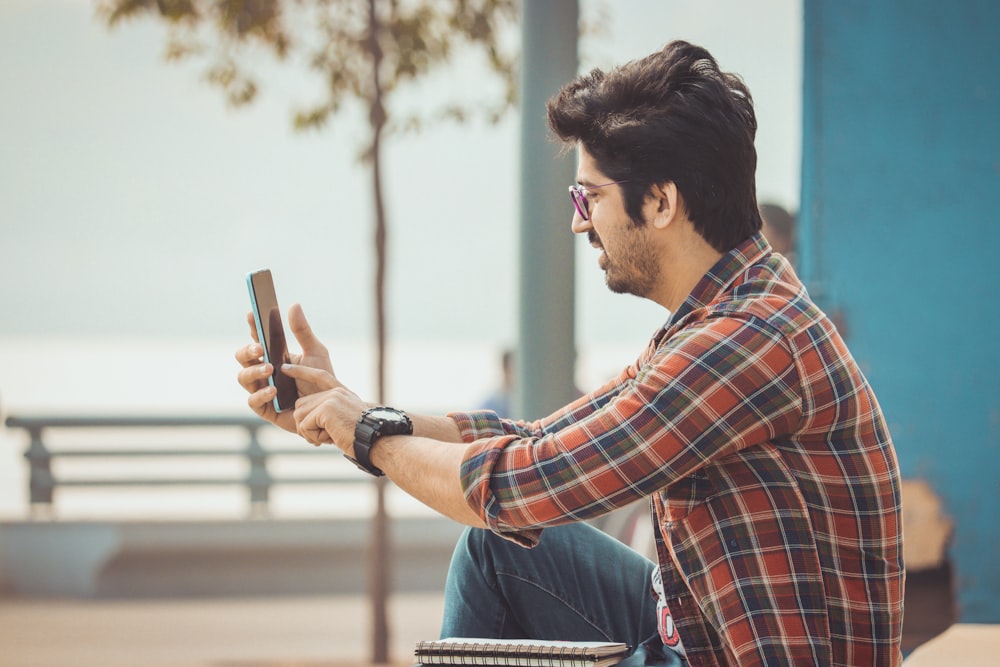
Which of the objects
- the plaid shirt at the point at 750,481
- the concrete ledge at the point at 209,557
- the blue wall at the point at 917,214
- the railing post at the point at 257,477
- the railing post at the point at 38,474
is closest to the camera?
the plaid shirt at the point at 750,481

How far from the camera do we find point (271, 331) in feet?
7.26

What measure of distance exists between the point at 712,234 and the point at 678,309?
142 millimetres

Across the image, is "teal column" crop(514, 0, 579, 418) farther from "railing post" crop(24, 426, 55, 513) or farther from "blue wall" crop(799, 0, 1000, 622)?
"railing post" crop(24, 426, 55, 513)

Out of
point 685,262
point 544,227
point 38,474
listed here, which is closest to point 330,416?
point 685,262

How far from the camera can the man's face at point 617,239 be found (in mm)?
1938

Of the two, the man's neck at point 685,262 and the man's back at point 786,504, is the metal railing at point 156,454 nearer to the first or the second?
the man's neck at point 685,262

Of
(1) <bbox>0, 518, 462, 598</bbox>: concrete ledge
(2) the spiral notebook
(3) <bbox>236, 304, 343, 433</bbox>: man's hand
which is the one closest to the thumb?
(3) <bbox>236, 304, 343, 433</bbox>: man's hand

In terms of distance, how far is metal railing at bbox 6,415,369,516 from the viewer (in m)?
7.86

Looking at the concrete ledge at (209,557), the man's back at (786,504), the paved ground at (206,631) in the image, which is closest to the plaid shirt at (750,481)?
the man's back at (786,504)

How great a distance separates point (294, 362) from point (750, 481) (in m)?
1.04

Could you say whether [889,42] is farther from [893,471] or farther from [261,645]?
[261,645]

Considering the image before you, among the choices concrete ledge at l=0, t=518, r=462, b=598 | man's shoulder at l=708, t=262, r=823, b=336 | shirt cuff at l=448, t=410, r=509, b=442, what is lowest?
concrete ledge at l=0, t=518, r=462, b=598

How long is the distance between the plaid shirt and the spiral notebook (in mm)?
135

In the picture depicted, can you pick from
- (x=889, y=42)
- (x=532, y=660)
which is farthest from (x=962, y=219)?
(x=532, y=660)
